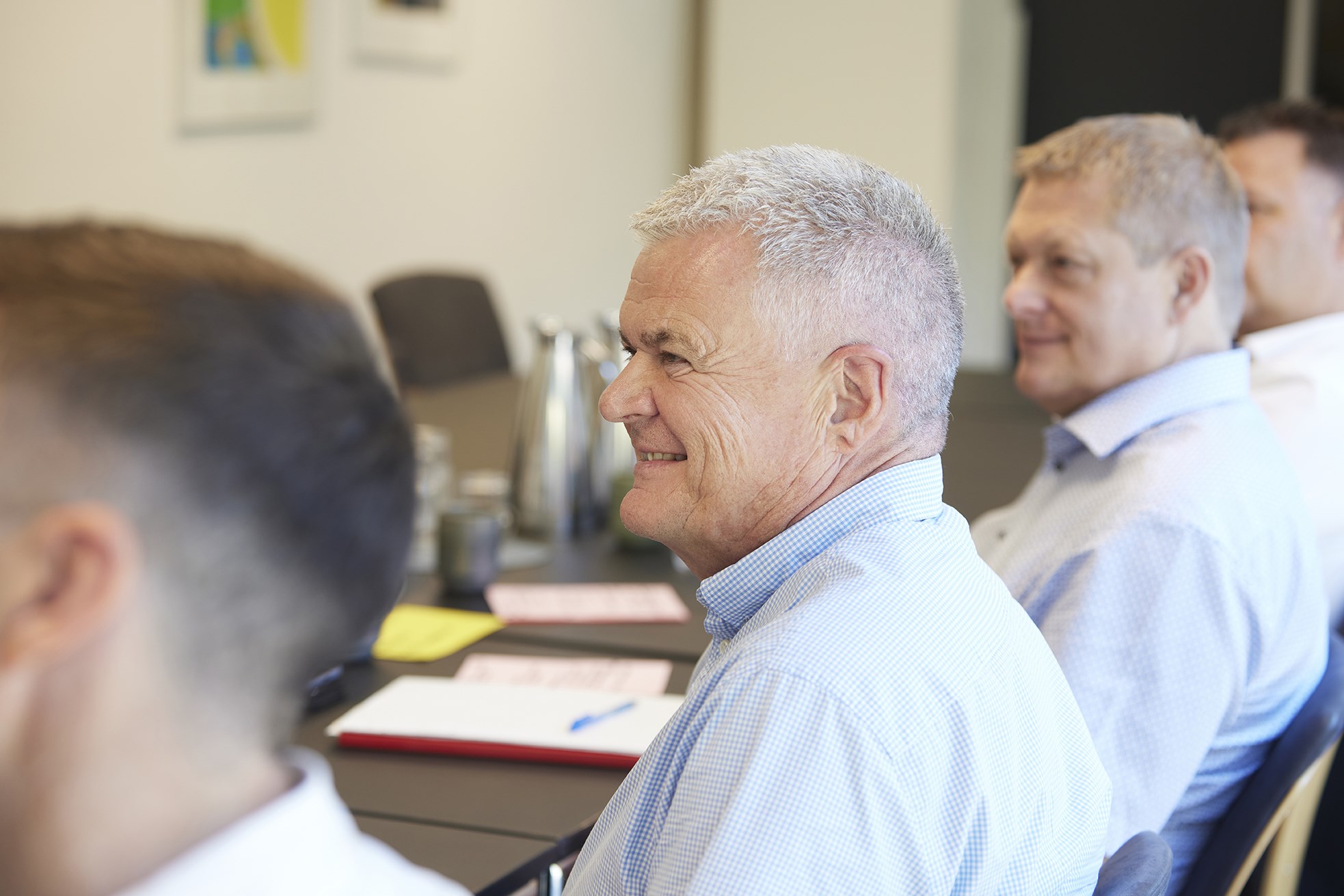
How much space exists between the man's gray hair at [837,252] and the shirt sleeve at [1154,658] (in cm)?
48

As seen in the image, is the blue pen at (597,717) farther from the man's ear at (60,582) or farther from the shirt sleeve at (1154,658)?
the man's ear at (60,582)

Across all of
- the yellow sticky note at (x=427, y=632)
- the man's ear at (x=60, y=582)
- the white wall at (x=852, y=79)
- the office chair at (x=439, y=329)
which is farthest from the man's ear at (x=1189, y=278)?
the white wall at (x=852, y=79)

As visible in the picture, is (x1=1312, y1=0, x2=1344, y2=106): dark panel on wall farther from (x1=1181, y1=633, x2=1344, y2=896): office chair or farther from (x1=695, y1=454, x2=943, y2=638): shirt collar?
(x1=695, y1=454, x2=943, y2=638): shirt collar

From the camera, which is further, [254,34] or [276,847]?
[254,34]

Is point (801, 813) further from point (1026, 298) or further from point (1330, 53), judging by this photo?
point (1330, 53)

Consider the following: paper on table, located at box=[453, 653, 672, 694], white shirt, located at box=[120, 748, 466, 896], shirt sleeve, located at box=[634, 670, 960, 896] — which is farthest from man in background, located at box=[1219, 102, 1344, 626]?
white shirt, located at box=[120, 748, 466, 896]

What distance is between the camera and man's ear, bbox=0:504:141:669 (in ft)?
1.75

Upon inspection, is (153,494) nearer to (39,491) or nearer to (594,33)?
(39,491)

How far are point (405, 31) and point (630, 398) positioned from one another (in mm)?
3872

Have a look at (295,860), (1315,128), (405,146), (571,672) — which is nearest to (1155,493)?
(571,672)

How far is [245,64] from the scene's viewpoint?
3979mm

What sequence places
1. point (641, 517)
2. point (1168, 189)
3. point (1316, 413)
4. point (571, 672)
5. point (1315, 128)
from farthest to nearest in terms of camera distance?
point (1315, 128) → point (1316, 413) → point (1168, 189) → point (571, 672) → point (641, 517)

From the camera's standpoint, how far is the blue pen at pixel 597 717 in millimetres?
1464

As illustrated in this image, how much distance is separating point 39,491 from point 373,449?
0.14 m
